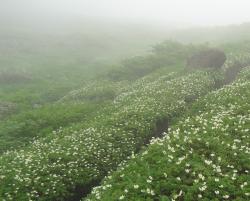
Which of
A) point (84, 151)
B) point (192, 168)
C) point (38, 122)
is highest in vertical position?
point (192, 168)

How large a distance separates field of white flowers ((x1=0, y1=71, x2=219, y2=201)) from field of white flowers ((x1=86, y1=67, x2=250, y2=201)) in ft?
9.20

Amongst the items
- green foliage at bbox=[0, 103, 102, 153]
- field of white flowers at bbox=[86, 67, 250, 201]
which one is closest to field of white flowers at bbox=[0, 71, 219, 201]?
green foliage at bbox=[0, 103, 102, 153]

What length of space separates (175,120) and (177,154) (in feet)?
32.7

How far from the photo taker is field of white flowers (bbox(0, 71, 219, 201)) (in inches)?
821

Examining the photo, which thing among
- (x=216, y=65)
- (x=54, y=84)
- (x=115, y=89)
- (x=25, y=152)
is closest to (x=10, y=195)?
(x=25, y=152)

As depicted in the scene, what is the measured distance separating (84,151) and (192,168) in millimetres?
8513

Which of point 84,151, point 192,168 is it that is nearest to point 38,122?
point 84,151

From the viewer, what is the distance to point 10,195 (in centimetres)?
1975

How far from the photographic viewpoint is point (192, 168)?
17531 millimetres

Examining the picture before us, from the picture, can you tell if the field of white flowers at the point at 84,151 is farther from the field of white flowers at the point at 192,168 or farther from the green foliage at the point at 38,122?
the field of white flowers at the point at 192,168

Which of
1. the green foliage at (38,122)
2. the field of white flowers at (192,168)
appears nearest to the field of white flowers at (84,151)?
the green foliage at (38,122)

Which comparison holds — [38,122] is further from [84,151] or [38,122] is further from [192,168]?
[192,168]

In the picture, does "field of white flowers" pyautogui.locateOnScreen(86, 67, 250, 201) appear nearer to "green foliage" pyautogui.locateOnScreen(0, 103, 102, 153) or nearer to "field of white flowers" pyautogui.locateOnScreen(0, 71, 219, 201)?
"field of white flowers" pyautogui.locateOnScreen(0, 71, 219, 201)

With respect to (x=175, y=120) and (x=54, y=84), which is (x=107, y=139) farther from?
(x=54, y=84)
